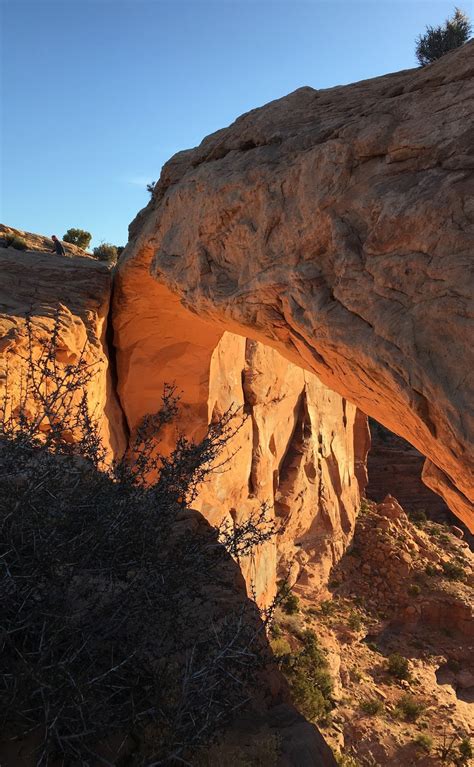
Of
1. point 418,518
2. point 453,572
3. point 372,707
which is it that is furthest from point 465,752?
point 418,518

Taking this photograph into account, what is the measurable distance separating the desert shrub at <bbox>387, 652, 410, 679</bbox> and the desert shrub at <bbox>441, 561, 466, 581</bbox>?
385cm

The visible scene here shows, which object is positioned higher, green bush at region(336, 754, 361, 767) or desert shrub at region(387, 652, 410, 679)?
green bush at region(336, 754, 361, 767)

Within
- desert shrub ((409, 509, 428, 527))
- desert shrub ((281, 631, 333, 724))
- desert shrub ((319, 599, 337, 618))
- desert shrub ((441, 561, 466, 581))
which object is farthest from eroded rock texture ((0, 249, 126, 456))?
desert shrub ((409, 509, 428, 527))

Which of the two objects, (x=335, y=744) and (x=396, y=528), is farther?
(x=396, y=528)

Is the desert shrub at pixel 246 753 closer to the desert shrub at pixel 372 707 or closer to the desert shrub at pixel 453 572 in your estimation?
the desert shrub at pixel 372 707

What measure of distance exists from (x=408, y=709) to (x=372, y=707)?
2.48ft

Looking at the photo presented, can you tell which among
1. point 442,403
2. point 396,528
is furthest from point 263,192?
point 396,528

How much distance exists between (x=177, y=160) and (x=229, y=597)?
6.64m

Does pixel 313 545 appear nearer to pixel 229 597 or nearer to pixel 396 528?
pixel 396 528

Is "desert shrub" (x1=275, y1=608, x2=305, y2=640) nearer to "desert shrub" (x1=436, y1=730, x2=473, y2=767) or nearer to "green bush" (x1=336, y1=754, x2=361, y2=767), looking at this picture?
"green bush" (x1=336, y1=754, x2=361, y2=767)

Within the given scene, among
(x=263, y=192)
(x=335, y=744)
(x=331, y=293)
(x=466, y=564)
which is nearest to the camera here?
(x=331, y=293)

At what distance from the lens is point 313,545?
14.4m

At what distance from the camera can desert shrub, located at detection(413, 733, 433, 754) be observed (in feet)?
29.0

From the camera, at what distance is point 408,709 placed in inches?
391
